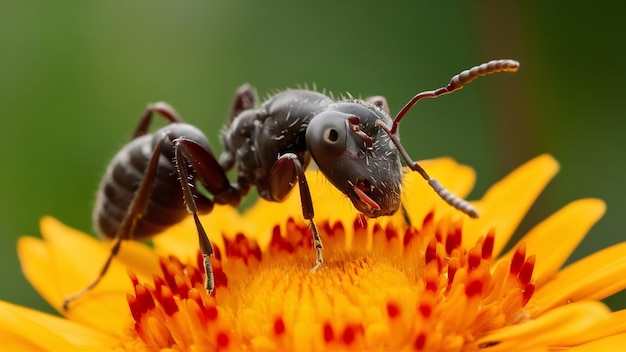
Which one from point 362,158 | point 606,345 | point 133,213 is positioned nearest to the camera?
point 606,345

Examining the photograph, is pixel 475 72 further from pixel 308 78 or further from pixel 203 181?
pixel 308 78

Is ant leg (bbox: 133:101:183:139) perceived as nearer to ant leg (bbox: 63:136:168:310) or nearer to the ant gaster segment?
the ant gaster segment

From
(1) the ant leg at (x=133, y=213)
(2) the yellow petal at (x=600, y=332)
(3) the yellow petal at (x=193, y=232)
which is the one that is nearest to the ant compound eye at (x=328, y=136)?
(1) the ant leg at (x=133, y=213)

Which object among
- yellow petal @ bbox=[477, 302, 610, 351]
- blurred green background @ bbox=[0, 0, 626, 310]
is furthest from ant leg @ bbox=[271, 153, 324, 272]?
blurred green background @ bbox=[0, 0, 626, 310]

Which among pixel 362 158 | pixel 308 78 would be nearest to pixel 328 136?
pixel 362 158

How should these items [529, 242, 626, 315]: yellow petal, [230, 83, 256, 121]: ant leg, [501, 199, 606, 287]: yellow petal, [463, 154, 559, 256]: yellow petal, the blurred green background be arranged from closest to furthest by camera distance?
[529, 242, 626, 315]: yellow petal
[501, 199, 606, 287]: yellow petal
[463, 154, 559, 256]: yellow petal
the blurred green background
[230, 83, 256, 121]: ant leg

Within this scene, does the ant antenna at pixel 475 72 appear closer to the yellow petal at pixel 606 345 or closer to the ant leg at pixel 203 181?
the ant leg at pixel 203 181

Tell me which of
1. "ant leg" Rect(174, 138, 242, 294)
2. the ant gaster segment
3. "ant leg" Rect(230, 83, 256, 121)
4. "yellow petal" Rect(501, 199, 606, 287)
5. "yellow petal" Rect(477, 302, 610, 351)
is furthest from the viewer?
"ant leg" Rect(230, 83, 256, 121)
